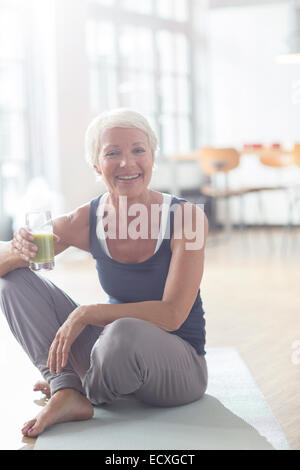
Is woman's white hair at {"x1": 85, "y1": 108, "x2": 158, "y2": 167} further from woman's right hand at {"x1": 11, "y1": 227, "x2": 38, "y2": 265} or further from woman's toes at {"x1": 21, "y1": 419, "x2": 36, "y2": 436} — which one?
woman's toes at {"x1": 21, "y1": 419, "x2": 36, "y2": 436}

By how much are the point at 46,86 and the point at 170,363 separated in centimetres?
420

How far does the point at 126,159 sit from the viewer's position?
187cm

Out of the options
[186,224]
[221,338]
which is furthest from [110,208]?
[221,338]

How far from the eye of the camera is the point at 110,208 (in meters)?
2.02

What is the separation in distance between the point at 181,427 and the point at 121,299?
40cm

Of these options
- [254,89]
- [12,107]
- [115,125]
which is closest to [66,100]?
[12,107]

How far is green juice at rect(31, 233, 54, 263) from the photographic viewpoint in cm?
186

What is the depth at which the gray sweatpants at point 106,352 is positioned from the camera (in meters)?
1.76

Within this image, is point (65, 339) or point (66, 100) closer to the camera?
point (65, 339)

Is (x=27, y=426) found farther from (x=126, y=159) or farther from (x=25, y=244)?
(x=126, y=159)

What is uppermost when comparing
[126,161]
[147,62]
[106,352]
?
[147,62]

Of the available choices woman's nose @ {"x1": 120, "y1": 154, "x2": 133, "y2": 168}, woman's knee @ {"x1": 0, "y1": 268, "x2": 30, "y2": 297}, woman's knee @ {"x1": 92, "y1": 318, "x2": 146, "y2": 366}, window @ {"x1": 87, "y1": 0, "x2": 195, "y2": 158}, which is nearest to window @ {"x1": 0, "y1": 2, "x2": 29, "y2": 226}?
window @ {"x1": 87, "y1": 0, "x2": 195, "y2": 158}
